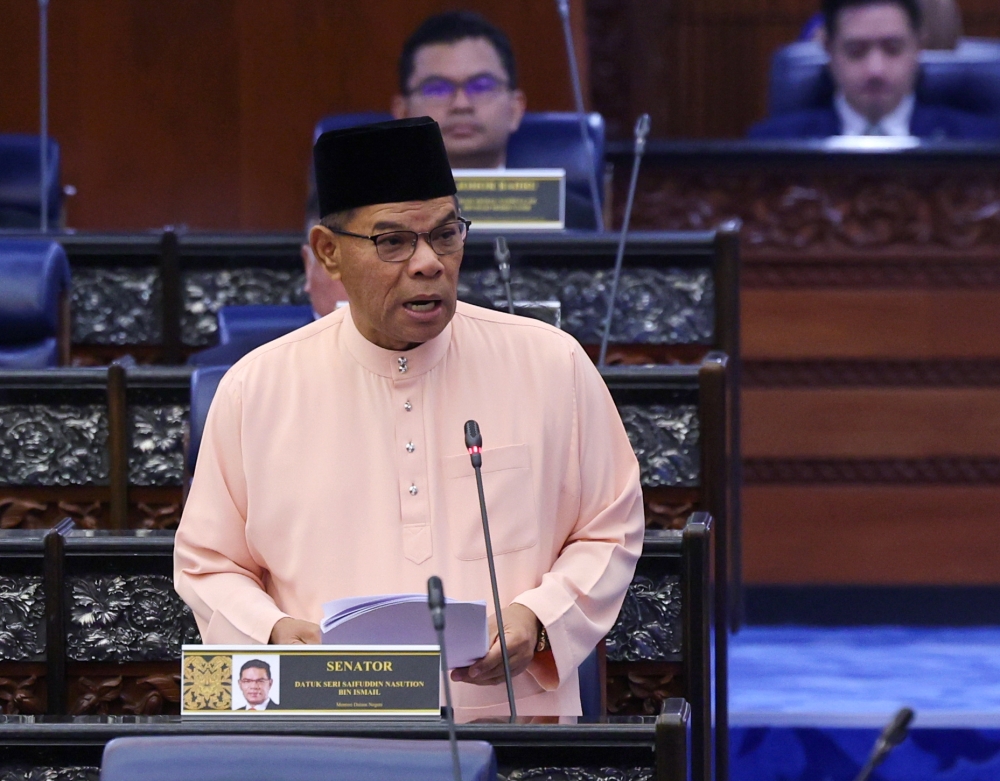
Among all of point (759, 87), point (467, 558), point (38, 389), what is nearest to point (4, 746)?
point (467, 558)

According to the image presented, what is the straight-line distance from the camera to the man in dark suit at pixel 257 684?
6.41 ft

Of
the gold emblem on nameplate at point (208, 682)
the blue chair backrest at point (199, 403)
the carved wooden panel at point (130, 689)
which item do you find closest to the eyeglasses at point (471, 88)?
the blue chair backrest at point (199, 403)

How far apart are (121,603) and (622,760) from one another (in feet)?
3.61

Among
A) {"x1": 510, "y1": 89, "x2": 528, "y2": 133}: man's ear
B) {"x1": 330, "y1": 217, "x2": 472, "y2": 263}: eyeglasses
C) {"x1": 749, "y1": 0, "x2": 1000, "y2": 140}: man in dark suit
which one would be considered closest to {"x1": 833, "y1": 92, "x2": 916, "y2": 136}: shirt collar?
{"x1": 749, "y1": 0, "x2": 1000, "y2": 140}: man in dark suit

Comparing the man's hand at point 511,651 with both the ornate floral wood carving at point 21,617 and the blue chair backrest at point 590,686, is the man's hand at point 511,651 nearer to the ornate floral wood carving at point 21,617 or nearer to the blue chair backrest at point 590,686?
the blue chair backrest at point 590,686

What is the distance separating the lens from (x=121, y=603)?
2.84 metres

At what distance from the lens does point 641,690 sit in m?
2.89

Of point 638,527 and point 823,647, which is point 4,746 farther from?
point 823,647

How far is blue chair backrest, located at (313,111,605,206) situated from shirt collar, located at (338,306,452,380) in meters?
2.33

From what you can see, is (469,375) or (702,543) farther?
(702,543)

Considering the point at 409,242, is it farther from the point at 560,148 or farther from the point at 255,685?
the point at 560,148

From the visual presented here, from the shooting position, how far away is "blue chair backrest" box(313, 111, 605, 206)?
4.62 metres

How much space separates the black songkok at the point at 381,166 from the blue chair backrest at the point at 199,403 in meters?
0.70

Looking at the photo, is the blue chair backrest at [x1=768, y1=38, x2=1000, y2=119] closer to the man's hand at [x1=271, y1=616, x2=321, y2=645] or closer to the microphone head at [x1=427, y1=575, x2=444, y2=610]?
the man's hand at [x1=271, y1=616, x2=321, y2=645]
